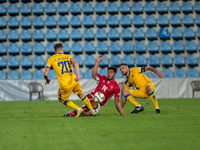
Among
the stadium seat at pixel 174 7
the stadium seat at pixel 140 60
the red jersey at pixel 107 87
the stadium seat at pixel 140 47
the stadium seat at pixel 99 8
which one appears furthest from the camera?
the stadium seat at pixel 174 7

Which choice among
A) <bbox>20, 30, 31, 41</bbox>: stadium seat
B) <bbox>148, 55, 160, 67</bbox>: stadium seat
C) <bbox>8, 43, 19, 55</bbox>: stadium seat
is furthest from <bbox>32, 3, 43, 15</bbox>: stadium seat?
<bbox>148, 55, 160, 67</bbox>: stadium seat

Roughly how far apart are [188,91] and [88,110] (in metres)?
8.34

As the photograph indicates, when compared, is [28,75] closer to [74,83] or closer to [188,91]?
[188,91]

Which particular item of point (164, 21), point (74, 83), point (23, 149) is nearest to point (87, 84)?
point (164, 21)

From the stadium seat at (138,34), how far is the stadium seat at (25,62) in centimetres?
560

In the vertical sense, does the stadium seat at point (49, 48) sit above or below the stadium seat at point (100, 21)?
below

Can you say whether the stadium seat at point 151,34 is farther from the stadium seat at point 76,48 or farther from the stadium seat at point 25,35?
the stadium seat at point 25,35

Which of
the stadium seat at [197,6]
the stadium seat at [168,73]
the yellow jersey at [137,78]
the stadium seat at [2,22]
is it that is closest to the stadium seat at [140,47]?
the stadium seat at [168,73]

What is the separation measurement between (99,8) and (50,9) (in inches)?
104

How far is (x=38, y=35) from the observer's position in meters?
15.6

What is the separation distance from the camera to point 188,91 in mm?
13492

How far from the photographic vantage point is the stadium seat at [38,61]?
48.6ft

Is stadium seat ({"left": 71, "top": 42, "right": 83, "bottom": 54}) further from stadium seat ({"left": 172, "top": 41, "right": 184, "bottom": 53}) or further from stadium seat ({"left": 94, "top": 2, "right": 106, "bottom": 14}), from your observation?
stadium seat ({"left": 172, "top": 41, "right": 184, "bottom": 53})

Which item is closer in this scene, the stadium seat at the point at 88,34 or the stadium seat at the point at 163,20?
the stadium seat at the point at 88,34
